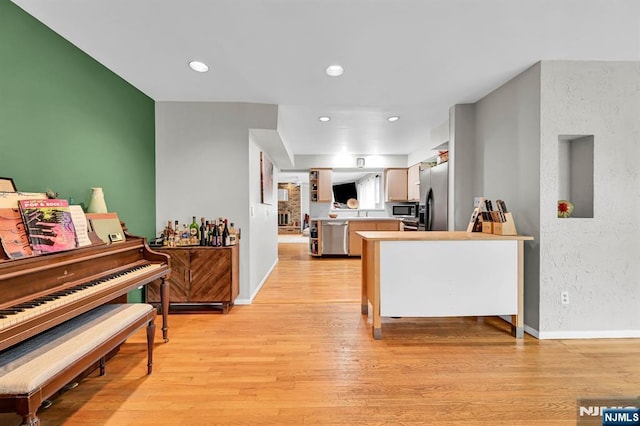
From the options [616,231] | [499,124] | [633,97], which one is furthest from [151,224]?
[633,97]

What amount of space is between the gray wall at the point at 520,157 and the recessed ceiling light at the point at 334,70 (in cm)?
164

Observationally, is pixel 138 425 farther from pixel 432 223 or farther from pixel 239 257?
pixel 432 223

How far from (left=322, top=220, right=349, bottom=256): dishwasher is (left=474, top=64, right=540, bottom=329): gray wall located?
3.62 m

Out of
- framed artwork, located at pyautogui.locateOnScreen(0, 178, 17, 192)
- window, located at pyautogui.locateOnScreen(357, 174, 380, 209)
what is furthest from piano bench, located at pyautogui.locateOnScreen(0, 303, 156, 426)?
window, located at pyautogui.locateOnScreen(357, 174, 380, 209)

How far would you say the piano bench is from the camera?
3.67ft

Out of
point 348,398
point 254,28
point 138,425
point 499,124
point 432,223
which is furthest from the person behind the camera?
point 432,223

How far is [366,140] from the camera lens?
5.21 m

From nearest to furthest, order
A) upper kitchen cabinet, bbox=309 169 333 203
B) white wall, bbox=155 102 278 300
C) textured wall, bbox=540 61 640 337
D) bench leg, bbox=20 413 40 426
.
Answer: bench leg, bbox=20 413 40 426 < textured wall, bbox=540 61 640 337 < white wall, bbox=155 102 278 300 < upper kitchen cabinet, bbox=309 169 333 203

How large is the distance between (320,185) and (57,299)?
17.8 ft

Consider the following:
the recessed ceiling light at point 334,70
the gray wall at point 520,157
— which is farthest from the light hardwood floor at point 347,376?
the recessed ceiling light at point 334,70

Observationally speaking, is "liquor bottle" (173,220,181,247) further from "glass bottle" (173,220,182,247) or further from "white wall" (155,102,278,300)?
"white wall" (155,102,278,300)

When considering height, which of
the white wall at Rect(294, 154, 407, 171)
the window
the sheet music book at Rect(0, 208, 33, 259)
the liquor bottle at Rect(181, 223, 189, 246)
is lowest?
the liquor bottle at Rect(181, 223, 189, 246)

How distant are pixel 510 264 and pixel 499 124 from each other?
4.66 ft

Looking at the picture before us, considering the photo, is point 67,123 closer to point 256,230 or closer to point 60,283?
point 60,283
